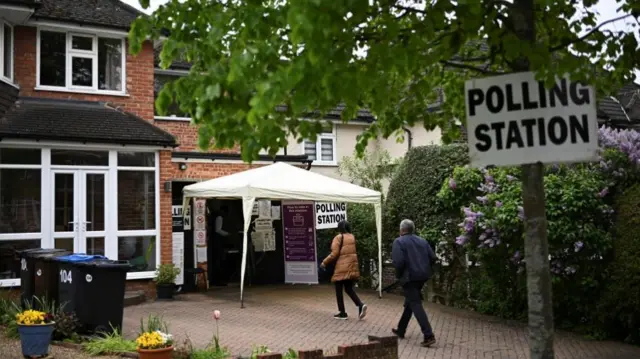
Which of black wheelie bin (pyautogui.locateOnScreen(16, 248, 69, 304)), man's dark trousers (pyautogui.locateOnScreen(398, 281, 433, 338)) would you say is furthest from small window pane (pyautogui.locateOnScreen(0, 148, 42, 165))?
man's dark trousers (pyautogui.locateOnScreen(398, 281, 433, 338))

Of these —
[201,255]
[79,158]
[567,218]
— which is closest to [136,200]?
[79,158]

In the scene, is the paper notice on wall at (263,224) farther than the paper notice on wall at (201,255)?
Yes

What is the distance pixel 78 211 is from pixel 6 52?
3702 mm

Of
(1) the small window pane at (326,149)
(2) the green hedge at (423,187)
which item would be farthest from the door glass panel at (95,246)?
(1) the small window pane at (326,149)

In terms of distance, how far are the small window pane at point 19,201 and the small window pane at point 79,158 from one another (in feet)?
1.49

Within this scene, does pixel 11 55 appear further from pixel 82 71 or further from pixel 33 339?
pixel 33 339

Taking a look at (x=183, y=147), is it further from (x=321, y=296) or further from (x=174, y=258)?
(x=321, y=296)

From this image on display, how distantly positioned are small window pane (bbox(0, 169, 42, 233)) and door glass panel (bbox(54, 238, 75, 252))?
442mm

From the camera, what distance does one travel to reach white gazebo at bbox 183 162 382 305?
1338cm

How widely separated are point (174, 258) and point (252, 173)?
3093 millimetres

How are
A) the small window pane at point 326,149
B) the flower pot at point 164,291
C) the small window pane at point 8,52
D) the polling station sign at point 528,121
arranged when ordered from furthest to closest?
1. the small window pane at point 326,149
2. the flower pot at point 164,291
3. the small window pane at point 8,52
4. the polling station sign at point 528,121

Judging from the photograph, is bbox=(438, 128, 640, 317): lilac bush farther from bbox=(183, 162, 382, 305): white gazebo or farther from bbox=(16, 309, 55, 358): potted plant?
bbox=(16, 309, 55, 358): potted plant

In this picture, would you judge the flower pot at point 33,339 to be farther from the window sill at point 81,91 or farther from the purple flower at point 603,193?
the purple flower at point 603,193

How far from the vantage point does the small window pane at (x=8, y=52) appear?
13617mm
